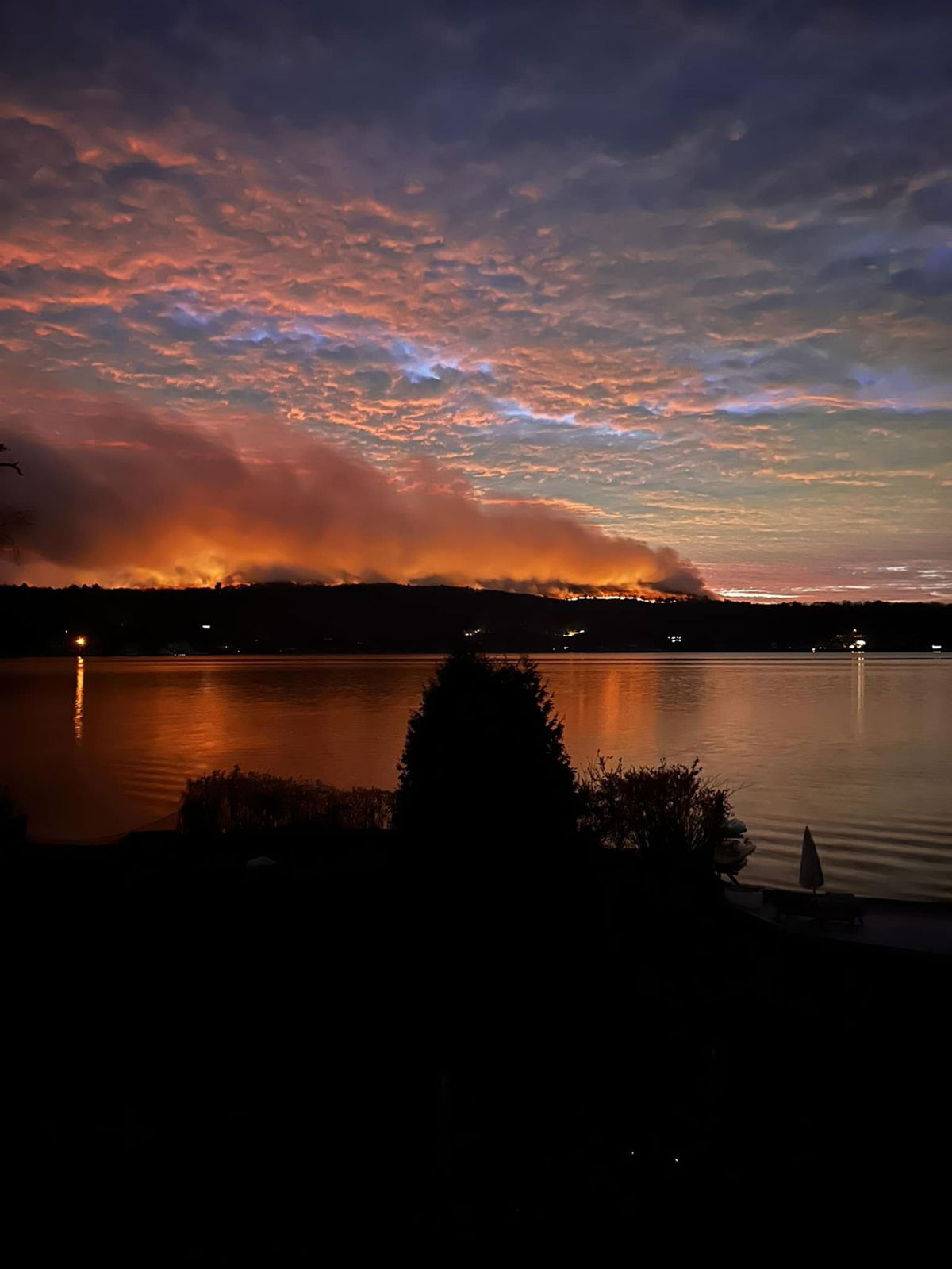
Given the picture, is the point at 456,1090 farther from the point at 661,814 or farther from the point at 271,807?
the point at 271,807

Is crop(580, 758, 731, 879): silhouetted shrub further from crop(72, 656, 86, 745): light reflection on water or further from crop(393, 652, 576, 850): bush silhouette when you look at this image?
crop(72, 656, 86, 745): light reflection on water

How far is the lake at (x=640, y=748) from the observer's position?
34.3 metres

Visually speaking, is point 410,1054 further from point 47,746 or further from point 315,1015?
point 47,746

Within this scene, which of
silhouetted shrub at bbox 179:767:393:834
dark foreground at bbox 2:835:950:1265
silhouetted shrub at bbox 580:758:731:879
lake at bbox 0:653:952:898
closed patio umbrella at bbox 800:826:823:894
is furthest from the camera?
lake at bbox 0:653:952:898

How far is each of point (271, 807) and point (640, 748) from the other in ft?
163

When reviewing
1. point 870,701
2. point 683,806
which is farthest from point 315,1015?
point 870,701

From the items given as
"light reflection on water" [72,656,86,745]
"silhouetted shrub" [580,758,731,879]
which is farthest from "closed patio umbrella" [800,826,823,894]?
"light reflection on water" [72,656,86,745]

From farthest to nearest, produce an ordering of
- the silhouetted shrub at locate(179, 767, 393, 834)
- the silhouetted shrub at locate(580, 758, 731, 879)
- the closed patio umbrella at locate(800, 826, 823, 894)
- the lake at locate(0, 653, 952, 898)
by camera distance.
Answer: the lake at locate(0, 653, 952, 898)
the silhouetted shrub at locate(179, 767, 393, 834)
the silhouetted shrub at locate(580, 758, 731, 879)
the closed patio umbrella at locate(800, 826, 823, 894)

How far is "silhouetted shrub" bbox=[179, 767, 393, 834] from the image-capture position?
20.8 meters

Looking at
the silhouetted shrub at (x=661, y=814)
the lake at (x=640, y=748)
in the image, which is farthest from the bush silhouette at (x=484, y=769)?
the lake at (x=640, y=748)

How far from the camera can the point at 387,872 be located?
676 cm

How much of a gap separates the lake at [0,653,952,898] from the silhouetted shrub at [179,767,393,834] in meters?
10.7

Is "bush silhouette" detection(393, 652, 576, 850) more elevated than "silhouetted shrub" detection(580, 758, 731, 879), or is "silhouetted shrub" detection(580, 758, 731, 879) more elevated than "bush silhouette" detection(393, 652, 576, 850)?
"bush silhouette" detection(393, 652, 576, 850)

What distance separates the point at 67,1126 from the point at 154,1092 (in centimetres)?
79
